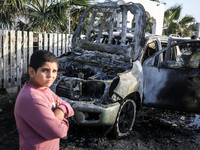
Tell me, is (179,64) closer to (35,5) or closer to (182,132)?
(182,132)

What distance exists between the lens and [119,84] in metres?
3.19

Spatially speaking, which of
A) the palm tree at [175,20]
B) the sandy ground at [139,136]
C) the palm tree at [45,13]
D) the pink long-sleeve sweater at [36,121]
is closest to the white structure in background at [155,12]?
the palm tree at [175,20]

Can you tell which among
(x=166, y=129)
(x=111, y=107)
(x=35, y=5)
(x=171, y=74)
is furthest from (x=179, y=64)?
(x=35, y=5)

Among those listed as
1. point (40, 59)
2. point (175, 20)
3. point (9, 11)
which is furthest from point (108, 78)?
point (175, 20)

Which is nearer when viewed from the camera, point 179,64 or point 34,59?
point 34,59

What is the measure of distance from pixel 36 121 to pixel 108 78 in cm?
262

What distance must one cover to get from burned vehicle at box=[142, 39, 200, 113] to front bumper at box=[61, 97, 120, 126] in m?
1.04

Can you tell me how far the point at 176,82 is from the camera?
3674 mm

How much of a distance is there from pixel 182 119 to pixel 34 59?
4088 millimetres

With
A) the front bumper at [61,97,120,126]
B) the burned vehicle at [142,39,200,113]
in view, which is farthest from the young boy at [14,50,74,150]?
the burned vehicle at [142,39,200,113]

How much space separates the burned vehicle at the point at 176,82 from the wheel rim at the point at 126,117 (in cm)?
37

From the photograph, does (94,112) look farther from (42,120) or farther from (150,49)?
(150,49)

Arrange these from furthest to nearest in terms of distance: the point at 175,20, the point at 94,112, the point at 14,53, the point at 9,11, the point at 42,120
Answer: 1. the point at 175,20
2. the point at 9,11
3. the point at 14,53
4. the point at 94,112
5. the point at 42,120

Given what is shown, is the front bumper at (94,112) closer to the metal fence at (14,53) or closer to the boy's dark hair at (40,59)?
the boy's dark hair at (40,59)
